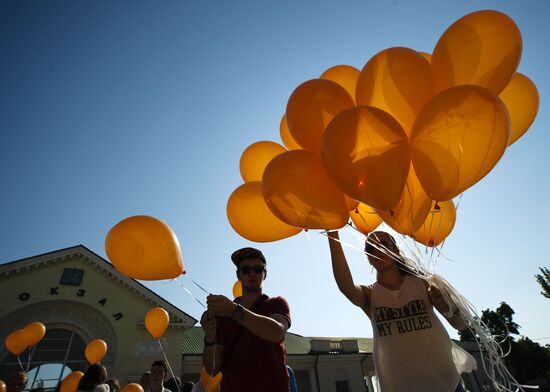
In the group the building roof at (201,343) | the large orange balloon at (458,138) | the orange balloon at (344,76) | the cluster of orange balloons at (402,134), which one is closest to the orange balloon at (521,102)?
the cluster of orange balloons at (402,134)

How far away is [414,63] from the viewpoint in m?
1.85

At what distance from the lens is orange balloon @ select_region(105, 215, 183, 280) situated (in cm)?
224

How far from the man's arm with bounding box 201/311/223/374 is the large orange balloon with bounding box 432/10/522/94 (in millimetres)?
2094

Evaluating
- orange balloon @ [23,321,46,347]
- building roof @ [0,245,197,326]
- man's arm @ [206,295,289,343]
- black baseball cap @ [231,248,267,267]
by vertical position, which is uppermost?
building roof @ [0,245,197,326]

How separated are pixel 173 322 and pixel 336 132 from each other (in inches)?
541

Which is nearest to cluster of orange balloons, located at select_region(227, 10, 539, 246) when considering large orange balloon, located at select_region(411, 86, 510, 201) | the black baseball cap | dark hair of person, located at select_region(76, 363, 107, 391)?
large orange balloon, located at select_region(411, 86, 510, 201)

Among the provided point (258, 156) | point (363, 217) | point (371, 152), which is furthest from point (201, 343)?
point (371, 152)

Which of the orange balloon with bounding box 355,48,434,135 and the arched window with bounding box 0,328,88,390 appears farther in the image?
the arched window with bounding box 0,328,88,390

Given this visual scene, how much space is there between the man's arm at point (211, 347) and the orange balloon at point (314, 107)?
4.16 ft

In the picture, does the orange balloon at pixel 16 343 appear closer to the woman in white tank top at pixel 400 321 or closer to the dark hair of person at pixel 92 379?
the dark hair of person at pixel 92 379

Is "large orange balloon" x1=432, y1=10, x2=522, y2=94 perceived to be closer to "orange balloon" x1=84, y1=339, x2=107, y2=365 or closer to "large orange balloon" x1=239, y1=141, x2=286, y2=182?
"large orange balloon" x1=239, y1=141, x2=286, y2=182

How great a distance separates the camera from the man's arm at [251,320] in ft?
5.28

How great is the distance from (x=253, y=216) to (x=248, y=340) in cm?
91

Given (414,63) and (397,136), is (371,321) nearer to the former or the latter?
(397,136)
